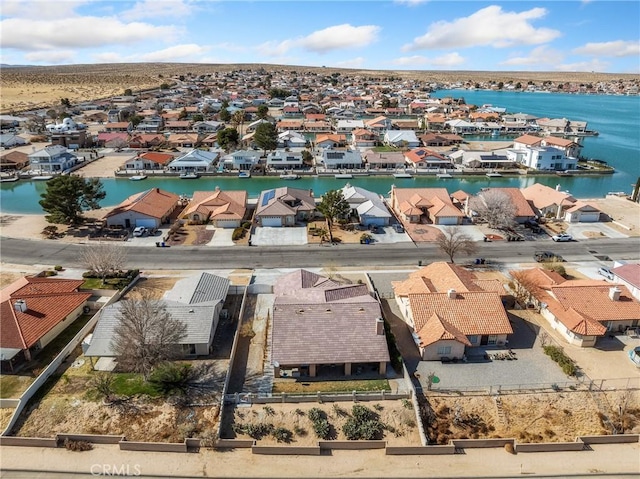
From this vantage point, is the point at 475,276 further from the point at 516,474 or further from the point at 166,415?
the point at 166,415

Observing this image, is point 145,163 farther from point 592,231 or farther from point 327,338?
point 592,231

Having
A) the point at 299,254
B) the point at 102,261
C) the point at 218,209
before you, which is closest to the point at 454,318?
the point at 299,254

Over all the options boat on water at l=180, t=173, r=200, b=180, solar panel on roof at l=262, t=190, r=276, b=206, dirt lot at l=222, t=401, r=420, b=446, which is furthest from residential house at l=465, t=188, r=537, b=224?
boat on water at l=180, t=173, r=200, b=180

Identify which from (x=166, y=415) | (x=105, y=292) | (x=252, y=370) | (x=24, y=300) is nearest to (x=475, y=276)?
(x=252, y=370)

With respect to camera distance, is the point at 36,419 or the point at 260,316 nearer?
the point at 36,419

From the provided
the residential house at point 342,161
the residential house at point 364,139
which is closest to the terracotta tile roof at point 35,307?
the residential house at point 342,161

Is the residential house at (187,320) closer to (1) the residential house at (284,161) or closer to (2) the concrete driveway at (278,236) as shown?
(2) the concrete driveway at (278,236)

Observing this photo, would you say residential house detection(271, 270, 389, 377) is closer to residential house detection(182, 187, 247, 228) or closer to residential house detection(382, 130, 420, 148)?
residential house detection(182, 187, 247, 228)
